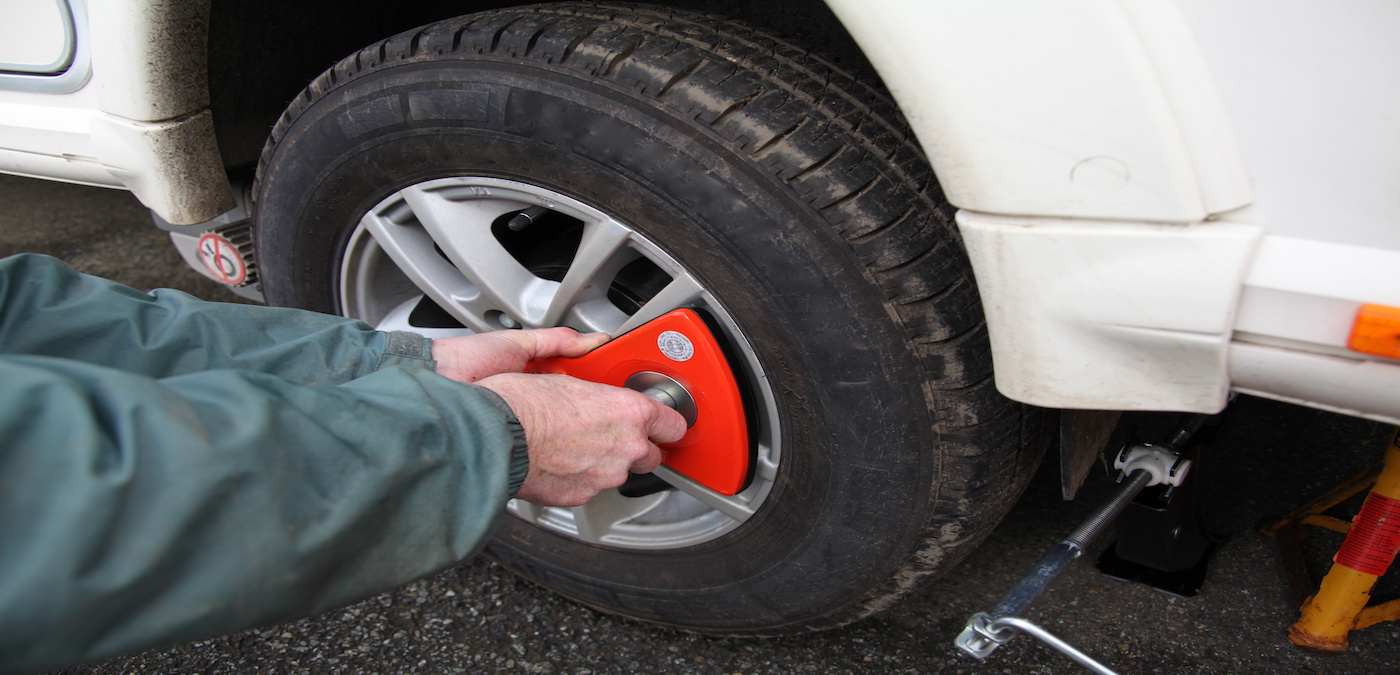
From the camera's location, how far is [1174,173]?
0.73 m

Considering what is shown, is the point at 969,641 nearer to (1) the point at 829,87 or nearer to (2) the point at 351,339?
(1) the point at 829,87

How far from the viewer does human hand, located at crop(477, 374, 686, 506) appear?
96cm

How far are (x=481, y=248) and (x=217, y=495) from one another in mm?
638

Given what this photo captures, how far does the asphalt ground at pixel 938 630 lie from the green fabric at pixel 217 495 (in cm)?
71

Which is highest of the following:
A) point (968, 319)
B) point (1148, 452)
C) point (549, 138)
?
point (549, 138)

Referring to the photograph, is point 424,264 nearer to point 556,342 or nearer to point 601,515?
point 556,342

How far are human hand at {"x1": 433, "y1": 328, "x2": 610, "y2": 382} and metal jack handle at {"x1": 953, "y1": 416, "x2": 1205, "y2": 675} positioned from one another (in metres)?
0.62

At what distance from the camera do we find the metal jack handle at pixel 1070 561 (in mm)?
929

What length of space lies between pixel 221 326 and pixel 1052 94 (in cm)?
100

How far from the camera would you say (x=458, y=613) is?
153 cm

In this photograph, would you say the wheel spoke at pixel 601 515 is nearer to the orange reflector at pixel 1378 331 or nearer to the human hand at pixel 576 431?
the human hand at pixel 576 431

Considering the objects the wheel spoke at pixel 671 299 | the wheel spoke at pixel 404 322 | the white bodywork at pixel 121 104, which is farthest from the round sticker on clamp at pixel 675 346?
the white bodywork at pixel 121 104

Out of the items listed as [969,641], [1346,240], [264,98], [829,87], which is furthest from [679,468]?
[264,98]

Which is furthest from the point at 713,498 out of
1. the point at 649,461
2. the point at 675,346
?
the point at 675,346
